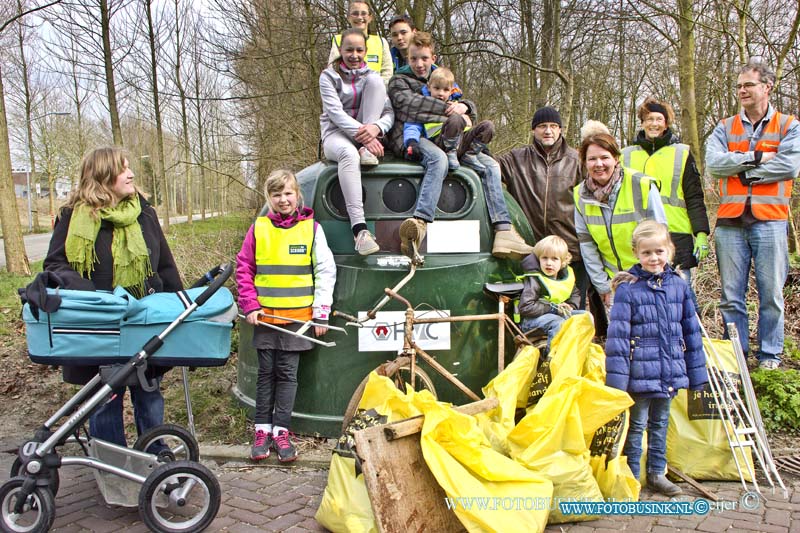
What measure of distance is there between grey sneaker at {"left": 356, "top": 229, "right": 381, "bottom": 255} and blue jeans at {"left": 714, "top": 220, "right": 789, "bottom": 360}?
2472 millimetres

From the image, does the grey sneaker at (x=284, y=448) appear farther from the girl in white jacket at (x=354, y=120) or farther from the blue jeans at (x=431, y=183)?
the blue jeans at (x=431, y=183)

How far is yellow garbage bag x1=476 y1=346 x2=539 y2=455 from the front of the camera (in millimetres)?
3455

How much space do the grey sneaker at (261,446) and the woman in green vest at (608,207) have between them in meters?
2.27

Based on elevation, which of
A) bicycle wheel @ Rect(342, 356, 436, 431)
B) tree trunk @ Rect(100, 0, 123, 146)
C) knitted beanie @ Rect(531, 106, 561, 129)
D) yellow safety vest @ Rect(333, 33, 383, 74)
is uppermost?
tree trunk @ Rect(100, 0, 123, 146)

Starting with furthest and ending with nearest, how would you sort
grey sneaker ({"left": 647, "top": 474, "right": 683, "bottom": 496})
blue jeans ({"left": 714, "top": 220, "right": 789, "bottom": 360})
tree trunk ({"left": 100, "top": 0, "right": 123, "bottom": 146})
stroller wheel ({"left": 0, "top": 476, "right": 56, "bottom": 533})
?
1. tree trunk ({"left": 100, "top": 0, "right": 123, "bottom": 146})
2. blue jeans ({"left": 714, "top": 220, "right": 789, "bottom": 360})
3. grey sneaker ({"left": 647, "top": 474, "right": 683, "bottom": 496})
4. stroller wheel ({"left": 0, "top": 476, "right": 56, "bottom": 533})

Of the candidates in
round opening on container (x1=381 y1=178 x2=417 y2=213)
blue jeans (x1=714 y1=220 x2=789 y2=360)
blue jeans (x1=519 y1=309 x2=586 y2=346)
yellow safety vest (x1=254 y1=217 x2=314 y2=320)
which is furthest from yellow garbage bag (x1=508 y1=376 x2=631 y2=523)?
blue jeans (x1=714 y1=220 x2=789 y2=360)

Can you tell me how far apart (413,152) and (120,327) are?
213 centimetres

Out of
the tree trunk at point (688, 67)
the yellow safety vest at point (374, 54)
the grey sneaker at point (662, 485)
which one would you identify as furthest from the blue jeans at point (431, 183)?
the tree trunk at point (688, 67)

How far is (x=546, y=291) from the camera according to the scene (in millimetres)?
4191

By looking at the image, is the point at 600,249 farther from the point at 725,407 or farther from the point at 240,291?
the point at 240,291

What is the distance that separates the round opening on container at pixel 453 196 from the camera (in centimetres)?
447

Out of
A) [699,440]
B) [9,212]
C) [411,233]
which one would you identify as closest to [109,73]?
[9,212]

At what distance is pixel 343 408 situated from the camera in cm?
425

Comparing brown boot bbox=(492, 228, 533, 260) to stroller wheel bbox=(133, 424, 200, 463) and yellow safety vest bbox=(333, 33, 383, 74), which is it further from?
stroller wheel bbox=(133, 424, 200, 463)
